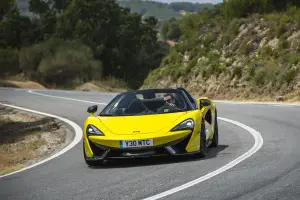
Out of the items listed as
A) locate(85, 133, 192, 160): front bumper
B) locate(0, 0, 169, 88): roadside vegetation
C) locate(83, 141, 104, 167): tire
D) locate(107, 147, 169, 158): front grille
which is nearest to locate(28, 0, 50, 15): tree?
locate(0, 0, 169, 88): roadside vegetation

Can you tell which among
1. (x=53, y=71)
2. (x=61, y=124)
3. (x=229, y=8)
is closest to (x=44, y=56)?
(x=53, y=71)

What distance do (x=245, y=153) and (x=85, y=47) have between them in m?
64.8

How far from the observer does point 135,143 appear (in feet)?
34.1

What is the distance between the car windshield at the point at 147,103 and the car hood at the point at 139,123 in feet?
1.04

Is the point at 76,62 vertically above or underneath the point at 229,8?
underneath

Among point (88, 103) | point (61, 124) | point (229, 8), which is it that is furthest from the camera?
point (229, 8)

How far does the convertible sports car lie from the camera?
10.4 m

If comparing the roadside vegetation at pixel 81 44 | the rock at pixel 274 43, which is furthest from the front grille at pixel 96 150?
the roadside vegetation at pixel 81 44

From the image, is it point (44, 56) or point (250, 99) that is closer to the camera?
point (250, 99)

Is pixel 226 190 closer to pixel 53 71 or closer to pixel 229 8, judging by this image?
pixel 229 8

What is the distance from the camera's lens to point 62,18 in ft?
280

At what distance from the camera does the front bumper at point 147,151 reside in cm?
1038

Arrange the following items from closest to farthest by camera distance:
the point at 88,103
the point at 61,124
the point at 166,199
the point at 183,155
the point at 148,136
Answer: the point at 166,199, the point at 148,136, the point at 183,155, the point at 61,124, the point at 88,103

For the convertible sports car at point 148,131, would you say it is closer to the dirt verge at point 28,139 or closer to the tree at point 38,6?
the dirt verge at point 28,139
